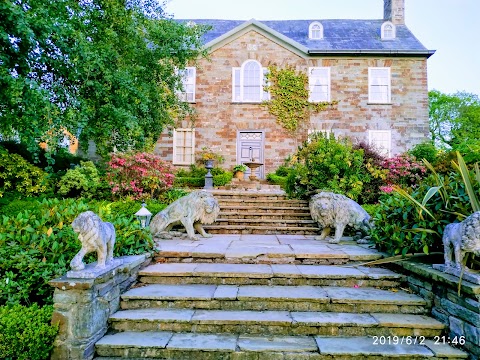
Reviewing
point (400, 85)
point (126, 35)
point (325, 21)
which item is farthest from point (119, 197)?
point (325, 21)

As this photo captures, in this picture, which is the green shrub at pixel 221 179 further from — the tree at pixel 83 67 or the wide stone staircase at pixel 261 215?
the wide stone staircase at pixel 261 215

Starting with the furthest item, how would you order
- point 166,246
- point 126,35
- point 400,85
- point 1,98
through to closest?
point 400,85, point 126,35, point 1,98, point 166,246

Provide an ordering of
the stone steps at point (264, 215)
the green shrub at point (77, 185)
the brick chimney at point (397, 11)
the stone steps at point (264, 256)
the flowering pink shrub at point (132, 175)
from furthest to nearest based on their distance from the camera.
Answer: the brick chimney at point (397, 11) → the green shrub at point (77, 185) → the flowering pink shrub at point (132, 175) → the stone steps at point (264, 215) → the stone steps at point (264, 256)

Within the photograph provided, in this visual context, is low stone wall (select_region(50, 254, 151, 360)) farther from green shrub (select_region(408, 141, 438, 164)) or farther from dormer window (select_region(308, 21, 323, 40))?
dormer window (select_region(308, 21, 323, 40))

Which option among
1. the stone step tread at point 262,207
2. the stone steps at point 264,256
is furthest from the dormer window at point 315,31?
the stone steps at point 264,256

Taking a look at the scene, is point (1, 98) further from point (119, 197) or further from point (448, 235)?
point (448, 235)

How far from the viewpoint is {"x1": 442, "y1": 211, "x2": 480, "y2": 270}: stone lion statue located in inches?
114

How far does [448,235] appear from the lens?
10.5 ft

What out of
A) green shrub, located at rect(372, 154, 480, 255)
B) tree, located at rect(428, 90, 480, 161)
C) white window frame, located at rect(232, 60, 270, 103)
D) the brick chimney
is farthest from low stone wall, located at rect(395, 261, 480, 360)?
tree, located at rect(428, 90, 480, 161)

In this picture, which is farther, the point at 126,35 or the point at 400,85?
the point at 400,85

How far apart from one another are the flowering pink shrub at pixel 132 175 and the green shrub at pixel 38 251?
16.0ft

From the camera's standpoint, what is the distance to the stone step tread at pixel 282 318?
10.2ft

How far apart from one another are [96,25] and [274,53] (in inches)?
385

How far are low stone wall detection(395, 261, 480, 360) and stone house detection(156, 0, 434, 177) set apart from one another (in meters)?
12.6
